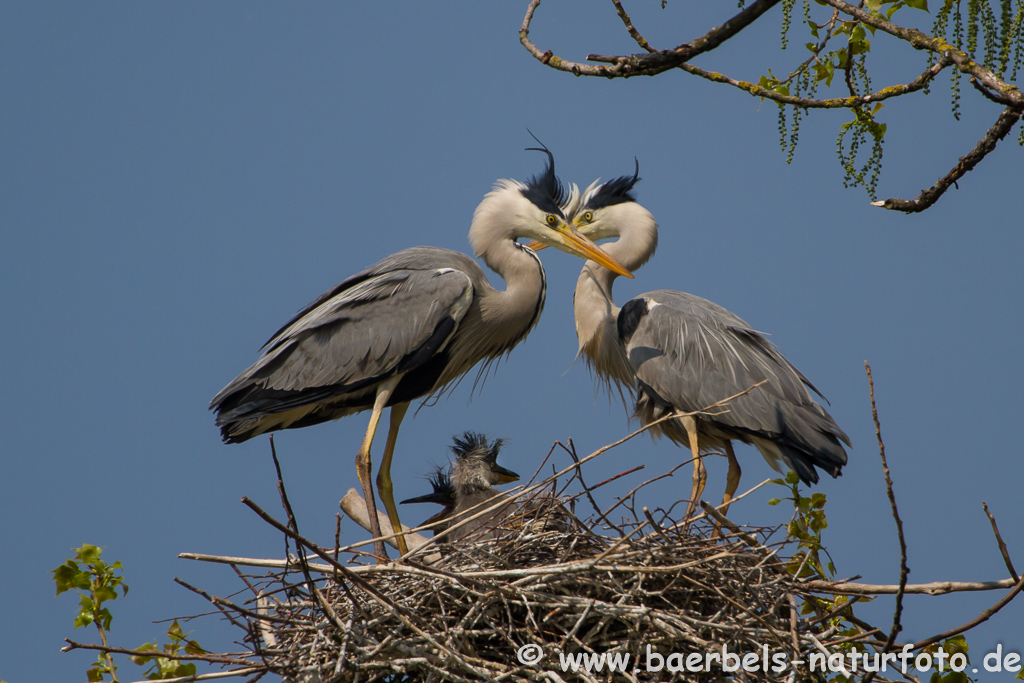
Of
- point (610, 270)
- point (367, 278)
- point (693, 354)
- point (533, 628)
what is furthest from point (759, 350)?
point (533, 628)

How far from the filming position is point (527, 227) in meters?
6.32

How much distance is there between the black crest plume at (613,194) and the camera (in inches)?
279

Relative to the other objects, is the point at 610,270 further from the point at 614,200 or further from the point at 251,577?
the point at 251,577

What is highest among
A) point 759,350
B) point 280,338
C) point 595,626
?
point 280,338

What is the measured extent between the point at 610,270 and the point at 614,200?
62 centimetres

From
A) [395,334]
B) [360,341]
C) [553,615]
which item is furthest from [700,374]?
[553,615]

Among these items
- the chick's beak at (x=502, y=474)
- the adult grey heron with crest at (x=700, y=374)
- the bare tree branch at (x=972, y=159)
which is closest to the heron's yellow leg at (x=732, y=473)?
the adult grey heron with crest at (x=700, y=374)

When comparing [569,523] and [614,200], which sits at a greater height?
[614,200]

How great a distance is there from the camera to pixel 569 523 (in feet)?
14.0

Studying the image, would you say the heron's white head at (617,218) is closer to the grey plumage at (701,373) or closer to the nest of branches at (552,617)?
the grey plumage at (701,373)

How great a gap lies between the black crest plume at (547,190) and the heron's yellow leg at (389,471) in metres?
1.53

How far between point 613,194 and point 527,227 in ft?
3.46

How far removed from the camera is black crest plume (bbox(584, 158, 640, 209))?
7.09 metres

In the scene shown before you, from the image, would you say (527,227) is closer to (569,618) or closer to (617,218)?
(617,218)
